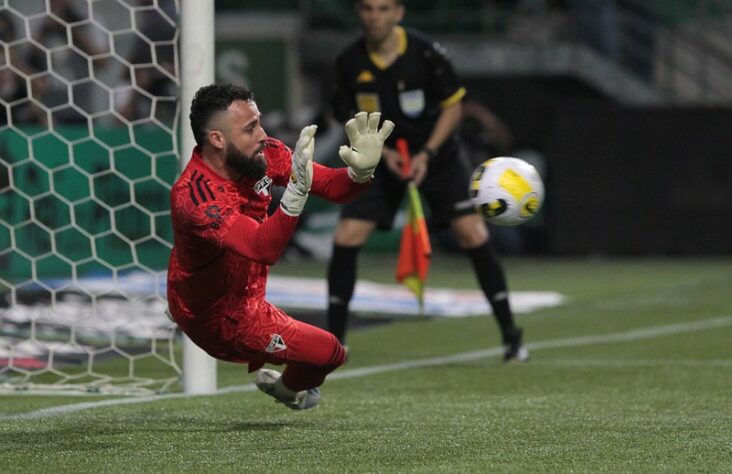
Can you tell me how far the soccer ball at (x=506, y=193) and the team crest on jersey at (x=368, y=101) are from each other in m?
2.14

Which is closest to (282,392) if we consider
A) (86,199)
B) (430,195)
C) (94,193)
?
(430,195)

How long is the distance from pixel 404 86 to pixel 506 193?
229 centimetres

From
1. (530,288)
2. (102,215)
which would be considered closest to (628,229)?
(530,288)

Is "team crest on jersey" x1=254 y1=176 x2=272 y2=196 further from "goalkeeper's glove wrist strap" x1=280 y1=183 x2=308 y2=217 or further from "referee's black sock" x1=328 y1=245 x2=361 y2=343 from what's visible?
"referee's black sock" x1=328 y1=245 x2=361 y2=343

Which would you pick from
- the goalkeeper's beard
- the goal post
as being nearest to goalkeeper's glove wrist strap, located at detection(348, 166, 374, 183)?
the goalkeeper's beard

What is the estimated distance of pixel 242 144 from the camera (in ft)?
16.3

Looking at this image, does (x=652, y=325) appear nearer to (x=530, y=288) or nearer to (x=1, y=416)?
(x=530, y=288)

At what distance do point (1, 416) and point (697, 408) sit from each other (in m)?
2.77

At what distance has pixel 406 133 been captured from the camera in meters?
7.95

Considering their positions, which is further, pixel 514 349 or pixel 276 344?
pixel 514 349

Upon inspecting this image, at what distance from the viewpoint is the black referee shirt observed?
25.9ft

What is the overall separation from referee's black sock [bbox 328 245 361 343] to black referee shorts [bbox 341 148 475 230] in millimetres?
206

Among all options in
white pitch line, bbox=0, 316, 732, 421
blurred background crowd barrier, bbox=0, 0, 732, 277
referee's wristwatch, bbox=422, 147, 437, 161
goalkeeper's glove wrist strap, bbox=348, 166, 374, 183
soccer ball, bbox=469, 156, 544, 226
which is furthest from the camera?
blurred background crowd barrier, bbox=0, 0, 732, 277

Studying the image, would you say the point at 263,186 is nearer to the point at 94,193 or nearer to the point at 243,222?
the point at 243,222
